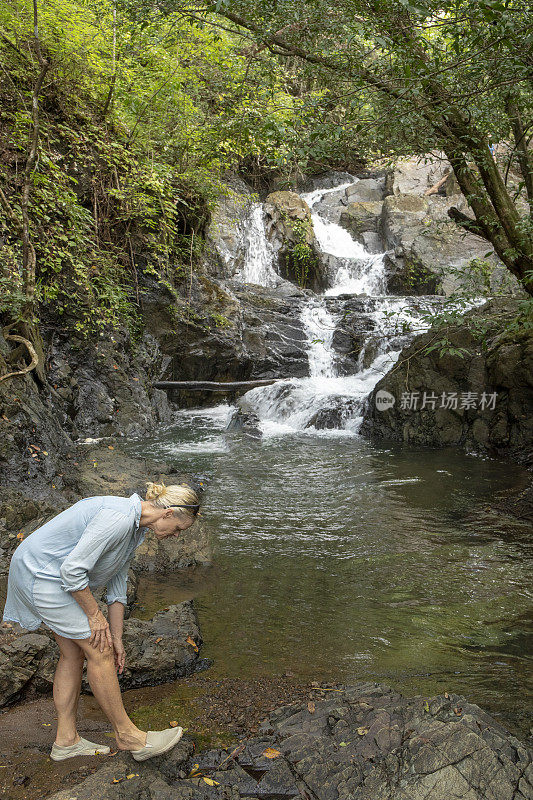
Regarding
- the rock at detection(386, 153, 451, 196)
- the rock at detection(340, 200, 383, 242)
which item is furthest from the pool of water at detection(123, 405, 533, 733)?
the rock at detection(386, 153, 451, 196)

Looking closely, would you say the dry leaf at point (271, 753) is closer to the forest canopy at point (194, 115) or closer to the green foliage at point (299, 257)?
the forest canopy at point (194, 115)

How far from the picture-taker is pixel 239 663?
11.2 ft

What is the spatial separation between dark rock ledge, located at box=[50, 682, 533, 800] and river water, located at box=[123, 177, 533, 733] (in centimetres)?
62

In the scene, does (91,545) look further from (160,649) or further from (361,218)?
(361,218)

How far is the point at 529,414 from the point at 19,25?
10275 mm

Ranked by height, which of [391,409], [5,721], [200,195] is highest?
[200,195]

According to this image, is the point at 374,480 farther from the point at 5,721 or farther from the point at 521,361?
the point at 5,721

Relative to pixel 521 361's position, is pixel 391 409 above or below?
below

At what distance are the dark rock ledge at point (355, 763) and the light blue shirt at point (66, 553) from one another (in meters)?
0.73

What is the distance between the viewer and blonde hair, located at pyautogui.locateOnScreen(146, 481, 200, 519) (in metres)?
2.47

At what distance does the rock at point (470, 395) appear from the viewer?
8.89 metres

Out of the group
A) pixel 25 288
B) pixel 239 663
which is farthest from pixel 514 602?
pixel 25 288

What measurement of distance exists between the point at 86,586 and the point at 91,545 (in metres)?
0.18

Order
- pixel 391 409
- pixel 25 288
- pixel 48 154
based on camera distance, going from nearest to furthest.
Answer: pixel 25 288
pixel 48 154
pixel 391 409
